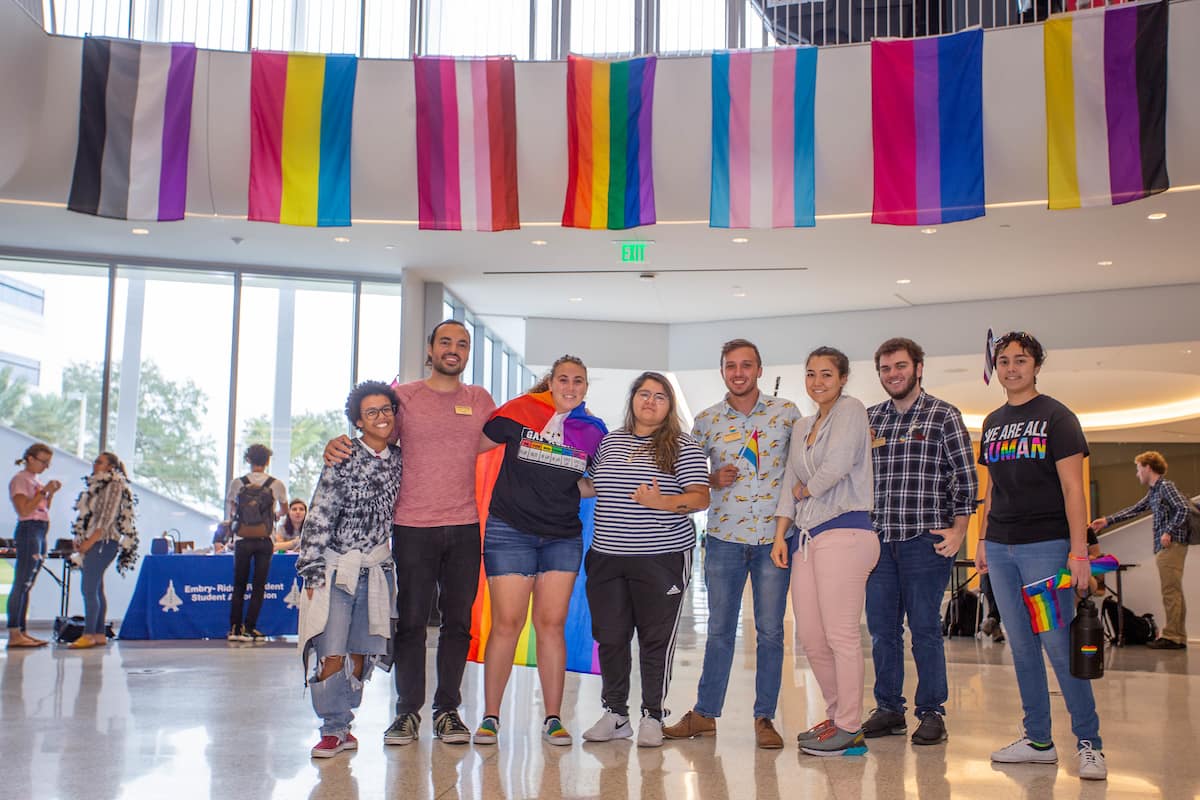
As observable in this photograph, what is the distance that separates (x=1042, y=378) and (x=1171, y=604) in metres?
6.24

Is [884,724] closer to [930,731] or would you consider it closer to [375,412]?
[930,731]

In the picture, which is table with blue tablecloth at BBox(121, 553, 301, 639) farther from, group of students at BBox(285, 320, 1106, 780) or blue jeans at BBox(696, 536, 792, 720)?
blue jeans at BBox(696, 536, 792, 720)

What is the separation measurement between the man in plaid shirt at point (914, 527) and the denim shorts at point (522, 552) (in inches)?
52.5

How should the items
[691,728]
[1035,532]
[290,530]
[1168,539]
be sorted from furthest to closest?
[290,530] < [1168,539] < [691,728] < [1035,532]

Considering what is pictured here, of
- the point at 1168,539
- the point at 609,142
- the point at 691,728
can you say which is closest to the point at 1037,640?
the point at 691,728

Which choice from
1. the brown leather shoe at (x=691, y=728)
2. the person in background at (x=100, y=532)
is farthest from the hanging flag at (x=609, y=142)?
the brown leather shoe at (x=691, y=728)

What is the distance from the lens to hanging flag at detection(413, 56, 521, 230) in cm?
866

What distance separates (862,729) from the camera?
4.36 meters

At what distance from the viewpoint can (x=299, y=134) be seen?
8633 millimetres

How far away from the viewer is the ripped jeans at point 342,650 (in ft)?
13.7

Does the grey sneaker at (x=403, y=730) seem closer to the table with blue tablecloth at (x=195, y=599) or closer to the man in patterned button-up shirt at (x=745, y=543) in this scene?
the man in patterned button-up shirt at (x=745, y=543)

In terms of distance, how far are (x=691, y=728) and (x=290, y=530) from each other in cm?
626

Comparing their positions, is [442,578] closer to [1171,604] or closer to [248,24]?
[248,24]

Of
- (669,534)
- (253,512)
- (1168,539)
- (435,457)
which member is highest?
(435,457)
